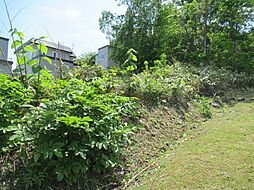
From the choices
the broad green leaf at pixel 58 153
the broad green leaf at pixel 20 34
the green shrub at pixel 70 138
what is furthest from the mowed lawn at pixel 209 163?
the broad green leaf at pixel 20 34

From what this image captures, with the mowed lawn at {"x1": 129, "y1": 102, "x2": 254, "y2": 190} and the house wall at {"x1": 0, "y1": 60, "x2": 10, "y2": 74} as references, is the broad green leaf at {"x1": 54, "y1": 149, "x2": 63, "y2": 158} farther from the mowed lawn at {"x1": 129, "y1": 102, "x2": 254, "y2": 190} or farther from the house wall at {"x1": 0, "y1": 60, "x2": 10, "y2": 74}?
the house wall at {"x1": 0, "y1": 60, "x2": 10, "y2": 74}

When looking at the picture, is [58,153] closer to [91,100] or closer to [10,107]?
[91,100]

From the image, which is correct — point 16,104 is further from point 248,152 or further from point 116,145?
point 248,152

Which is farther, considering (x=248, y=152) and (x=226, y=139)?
(x=226, y=139)

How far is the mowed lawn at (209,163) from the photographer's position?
2625 mm

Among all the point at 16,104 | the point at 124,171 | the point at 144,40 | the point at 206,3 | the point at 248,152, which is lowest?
the point at 124,171

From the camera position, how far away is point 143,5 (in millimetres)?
15430

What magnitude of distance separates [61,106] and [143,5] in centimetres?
1372

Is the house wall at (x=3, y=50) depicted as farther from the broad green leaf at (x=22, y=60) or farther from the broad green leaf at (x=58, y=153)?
the broad green leaf at (x=58, y=153)

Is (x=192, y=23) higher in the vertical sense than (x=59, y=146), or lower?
higher

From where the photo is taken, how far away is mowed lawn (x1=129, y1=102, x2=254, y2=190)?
8.61 ft

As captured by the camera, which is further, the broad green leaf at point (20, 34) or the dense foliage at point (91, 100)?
the broad green leaf at point (20, 34)

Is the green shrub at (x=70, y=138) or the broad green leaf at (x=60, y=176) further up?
the green shrub at (x=70, y=138)

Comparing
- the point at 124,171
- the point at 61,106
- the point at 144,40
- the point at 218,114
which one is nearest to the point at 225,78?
the point at 218,114
